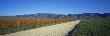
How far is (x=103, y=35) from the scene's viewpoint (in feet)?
43.1

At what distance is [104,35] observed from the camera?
13.2 metres

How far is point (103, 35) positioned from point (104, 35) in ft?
0.30
